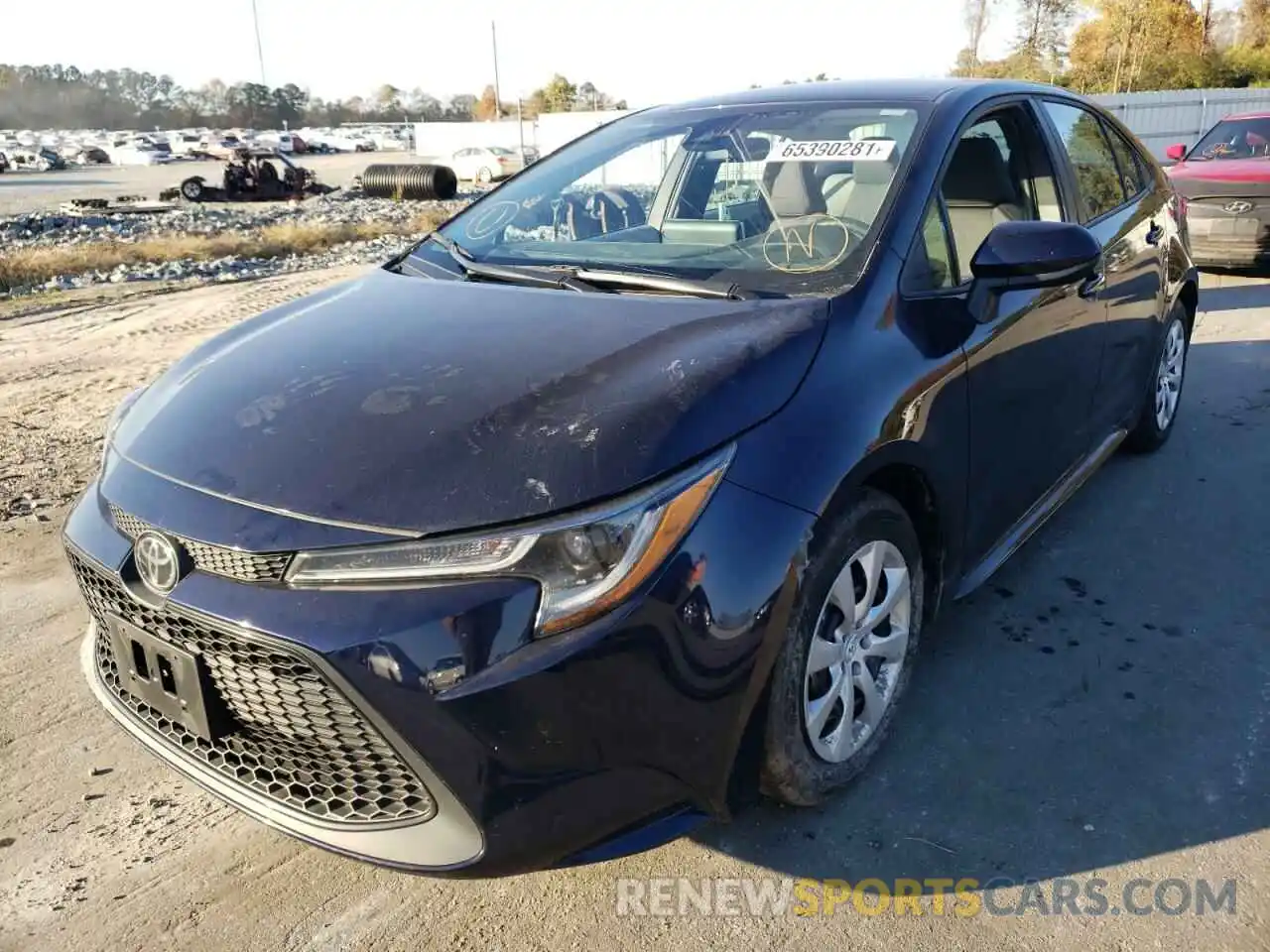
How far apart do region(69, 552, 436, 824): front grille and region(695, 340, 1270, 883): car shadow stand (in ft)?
2.85

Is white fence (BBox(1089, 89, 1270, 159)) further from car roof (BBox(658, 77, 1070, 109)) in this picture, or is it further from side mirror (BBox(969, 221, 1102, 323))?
side mirror (BBox(969, 221, 1102, 323))

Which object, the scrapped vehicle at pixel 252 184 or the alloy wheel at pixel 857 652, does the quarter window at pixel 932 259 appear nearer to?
the alloy wheel at pixel 857 652

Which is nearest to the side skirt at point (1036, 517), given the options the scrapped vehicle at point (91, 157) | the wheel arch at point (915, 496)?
the wheel arch at point (915, 496)

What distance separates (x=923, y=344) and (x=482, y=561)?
1320mm

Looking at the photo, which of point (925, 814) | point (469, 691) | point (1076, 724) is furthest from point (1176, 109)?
point (469, 691)

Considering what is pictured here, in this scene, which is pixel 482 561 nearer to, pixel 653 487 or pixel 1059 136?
pixel 653 487

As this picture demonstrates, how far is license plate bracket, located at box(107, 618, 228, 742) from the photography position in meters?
1.90

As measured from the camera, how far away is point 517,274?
2.86m

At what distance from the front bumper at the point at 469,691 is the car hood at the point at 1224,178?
8.95 m

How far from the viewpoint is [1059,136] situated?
3551 mm

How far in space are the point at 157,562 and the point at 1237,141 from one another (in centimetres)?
1127

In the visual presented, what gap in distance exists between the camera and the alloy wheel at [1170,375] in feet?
Result: 15.0

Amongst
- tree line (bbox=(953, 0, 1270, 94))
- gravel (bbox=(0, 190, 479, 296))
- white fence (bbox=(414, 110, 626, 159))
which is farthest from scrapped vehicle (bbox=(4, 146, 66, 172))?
tree line (bbox=(953, 0, 1270, 94))

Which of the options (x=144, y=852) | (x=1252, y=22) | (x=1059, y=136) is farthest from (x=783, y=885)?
(x=1252, y=22)
